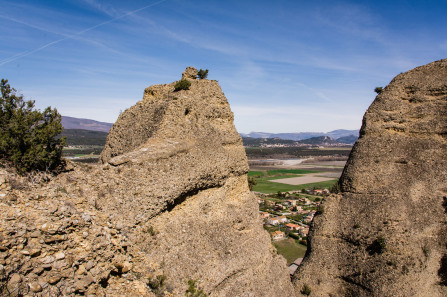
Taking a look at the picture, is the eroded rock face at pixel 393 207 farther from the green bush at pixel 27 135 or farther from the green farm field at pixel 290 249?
the green farm field at pixel 290 249

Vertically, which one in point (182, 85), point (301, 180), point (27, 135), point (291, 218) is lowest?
point (291, 218)

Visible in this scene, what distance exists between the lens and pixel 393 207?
23422 mm

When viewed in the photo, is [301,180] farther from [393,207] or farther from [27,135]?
[27,135]

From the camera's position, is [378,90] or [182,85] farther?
[378,90]

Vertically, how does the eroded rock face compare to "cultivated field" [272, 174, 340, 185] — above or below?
above

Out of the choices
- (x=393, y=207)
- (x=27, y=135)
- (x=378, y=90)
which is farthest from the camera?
(x=378, y=90)

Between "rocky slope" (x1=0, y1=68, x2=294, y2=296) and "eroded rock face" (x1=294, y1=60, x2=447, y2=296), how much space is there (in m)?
6.89

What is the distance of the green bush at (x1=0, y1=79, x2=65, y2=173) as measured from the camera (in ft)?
38.2

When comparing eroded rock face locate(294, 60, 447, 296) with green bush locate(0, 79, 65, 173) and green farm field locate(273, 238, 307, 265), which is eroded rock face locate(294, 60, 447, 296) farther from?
green farm field locate(273, 238, 307, 265)

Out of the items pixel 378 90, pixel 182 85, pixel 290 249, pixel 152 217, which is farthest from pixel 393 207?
pixel 290 249

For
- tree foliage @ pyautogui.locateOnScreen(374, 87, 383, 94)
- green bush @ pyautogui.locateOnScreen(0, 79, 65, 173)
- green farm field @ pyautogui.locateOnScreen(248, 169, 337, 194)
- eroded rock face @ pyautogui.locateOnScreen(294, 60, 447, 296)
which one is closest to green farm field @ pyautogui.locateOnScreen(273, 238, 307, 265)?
eroded rock face @ pyautogui.locateOnScreen(294, 60, 447, 296)

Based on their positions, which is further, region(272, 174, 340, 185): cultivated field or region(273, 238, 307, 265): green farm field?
region(272, 174, 340, 185): cultivated field

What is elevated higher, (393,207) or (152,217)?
(152,217)

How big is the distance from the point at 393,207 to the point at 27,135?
25953 millimetres
